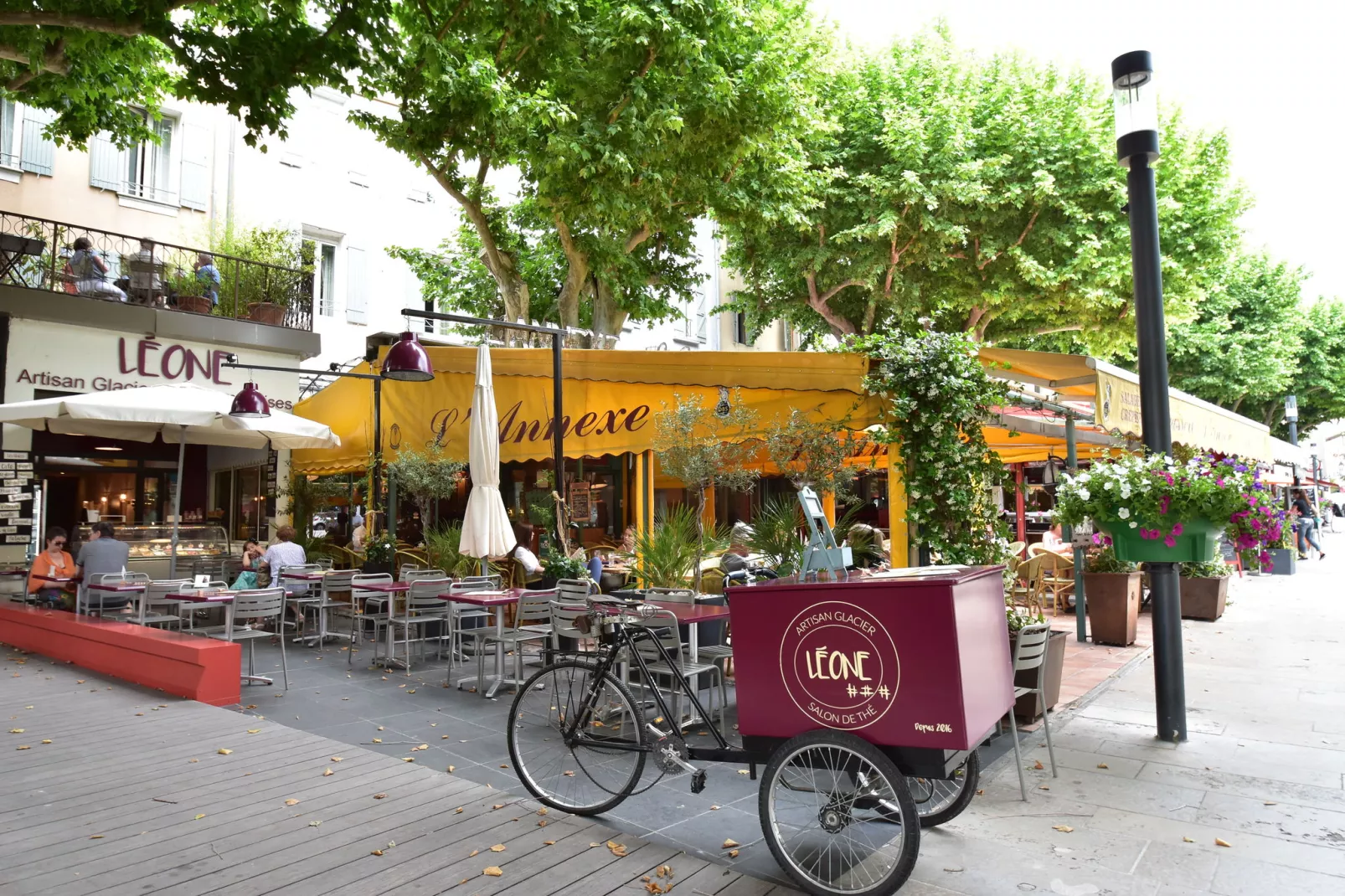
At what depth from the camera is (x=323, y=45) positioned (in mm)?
5852

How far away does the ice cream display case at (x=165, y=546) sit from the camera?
10242mm

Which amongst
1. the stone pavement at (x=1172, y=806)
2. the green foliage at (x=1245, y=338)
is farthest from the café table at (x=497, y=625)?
the green foliage at (x=1245, y=338)

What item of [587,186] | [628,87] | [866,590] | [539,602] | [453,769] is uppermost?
[628,87]

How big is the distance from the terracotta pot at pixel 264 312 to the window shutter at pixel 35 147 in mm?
3775

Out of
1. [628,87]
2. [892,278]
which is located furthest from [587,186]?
[892,278]

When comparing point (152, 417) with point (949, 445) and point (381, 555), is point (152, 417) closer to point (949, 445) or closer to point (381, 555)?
point (381, 555)

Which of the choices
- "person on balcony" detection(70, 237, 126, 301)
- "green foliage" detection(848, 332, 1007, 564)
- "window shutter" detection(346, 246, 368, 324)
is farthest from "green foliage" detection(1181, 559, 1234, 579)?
"window shutter" detection(346, 246, 368, 324)

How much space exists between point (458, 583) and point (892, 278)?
10.8 metres

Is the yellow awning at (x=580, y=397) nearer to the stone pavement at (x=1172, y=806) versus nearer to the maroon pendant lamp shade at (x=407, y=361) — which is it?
the maroon pendant lamp shade at (x=407, y=361)

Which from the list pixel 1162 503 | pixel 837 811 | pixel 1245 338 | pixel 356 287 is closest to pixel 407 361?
pixel 837 811

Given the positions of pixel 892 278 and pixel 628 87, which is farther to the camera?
pixel 892 278

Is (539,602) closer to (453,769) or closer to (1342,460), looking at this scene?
(453,769)

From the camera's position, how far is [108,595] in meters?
8.74

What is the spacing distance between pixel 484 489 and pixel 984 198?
1023cm
